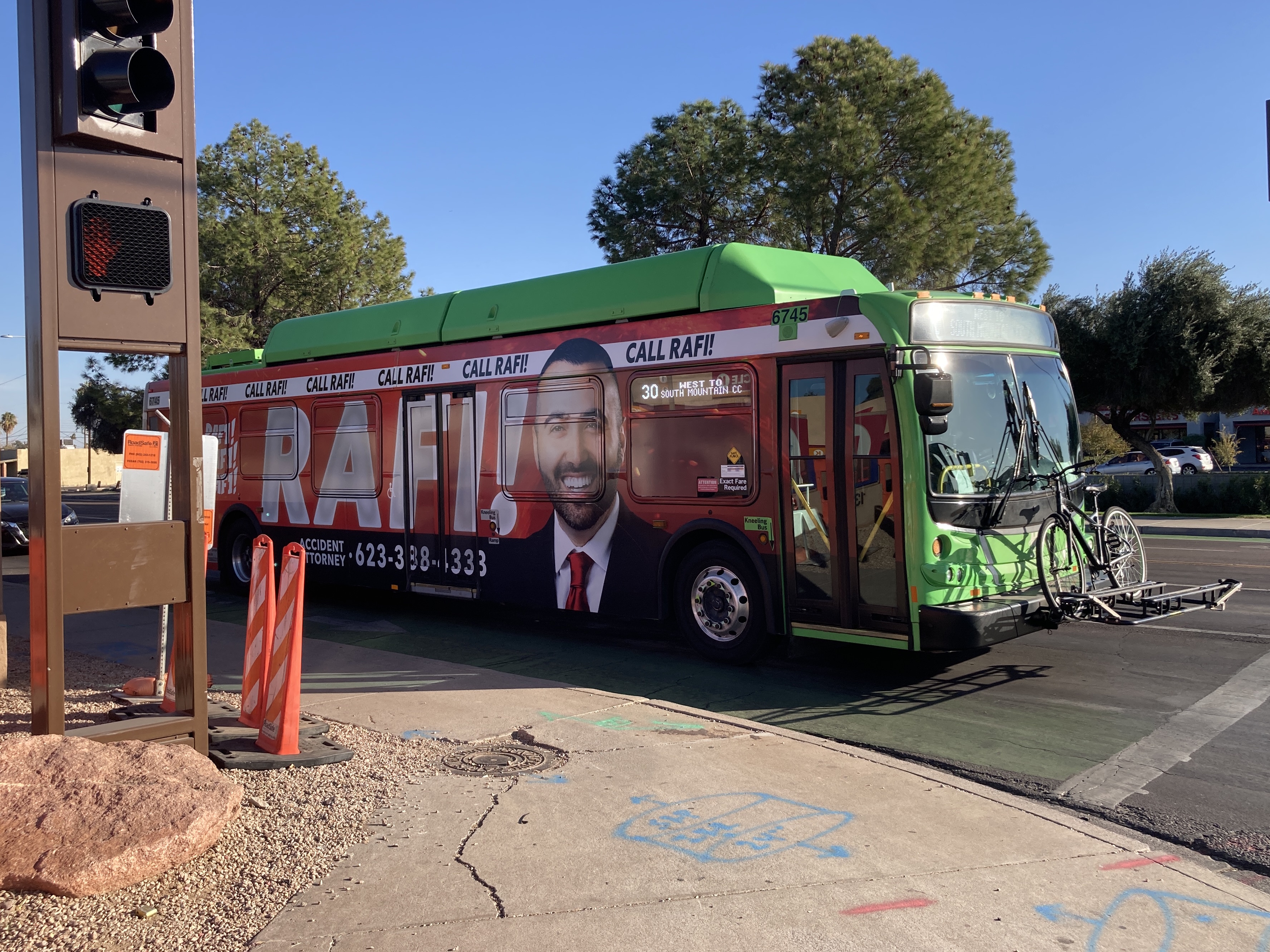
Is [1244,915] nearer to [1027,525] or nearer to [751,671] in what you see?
[1027,525]

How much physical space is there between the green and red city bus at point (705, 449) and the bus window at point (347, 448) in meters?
0.03

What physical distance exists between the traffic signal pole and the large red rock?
2.61 feet

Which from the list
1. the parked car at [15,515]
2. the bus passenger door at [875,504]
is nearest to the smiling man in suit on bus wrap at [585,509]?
the bus passenger door at [875,504]

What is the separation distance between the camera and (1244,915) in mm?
4020

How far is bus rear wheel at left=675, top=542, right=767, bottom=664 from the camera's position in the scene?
8.76 metres

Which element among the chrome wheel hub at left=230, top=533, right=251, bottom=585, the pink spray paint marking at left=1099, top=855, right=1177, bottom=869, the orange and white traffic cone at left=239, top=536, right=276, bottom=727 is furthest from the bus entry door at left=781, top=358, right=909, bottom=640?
the chrome wheel hub at left=230, top=533, right=251, bottom=585

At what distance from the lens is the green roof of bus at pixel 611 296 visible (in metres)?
9.07

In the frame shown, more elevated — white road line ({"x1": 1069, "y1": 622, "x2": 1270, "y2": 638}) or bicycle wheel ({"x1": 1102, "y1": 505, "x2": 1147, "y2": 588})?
bicycle wheel ({"x1": 1102, "y1": 505, "x2": 1147, "y2": 588})

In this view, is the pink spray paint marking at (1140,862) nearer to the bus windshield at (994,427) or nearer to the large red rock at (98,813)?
the bus windshield at (994,427)

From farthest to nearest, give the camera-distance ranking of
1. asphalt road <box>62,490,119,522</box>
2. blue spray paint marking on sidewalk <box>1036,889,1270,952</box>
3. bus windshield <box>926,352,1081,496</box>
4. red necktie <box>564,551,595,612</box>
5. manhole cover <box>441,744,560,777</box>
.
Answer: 1. asphalt road <box>62,490,119,522</box>
2. red necktie <box>564,551,595,612</box>
3. bus windshield <box>926,352,1081,496</box>
4. manhole cover <box>441,744,560,777</box>
5. blue spray paint marking on sidewalk <box>1036,889,1270,952</box>

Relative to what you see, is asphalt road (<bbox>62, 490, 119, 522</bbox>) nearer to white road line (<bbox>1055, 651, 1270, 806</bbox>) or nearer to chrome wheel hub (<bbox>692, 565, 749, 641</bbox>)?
chrome wheel hub (<bbox>692, 565, 749, 641</bbox>)

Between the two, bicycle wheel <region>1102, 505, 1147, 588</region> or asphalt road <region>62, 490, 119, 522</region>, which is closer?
bicycle wheel <region>1102, 505, 1147, 588</region>

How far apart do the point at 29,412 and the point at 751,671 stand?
5.85 m

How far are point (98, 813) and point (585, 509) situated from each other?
6268 mm
